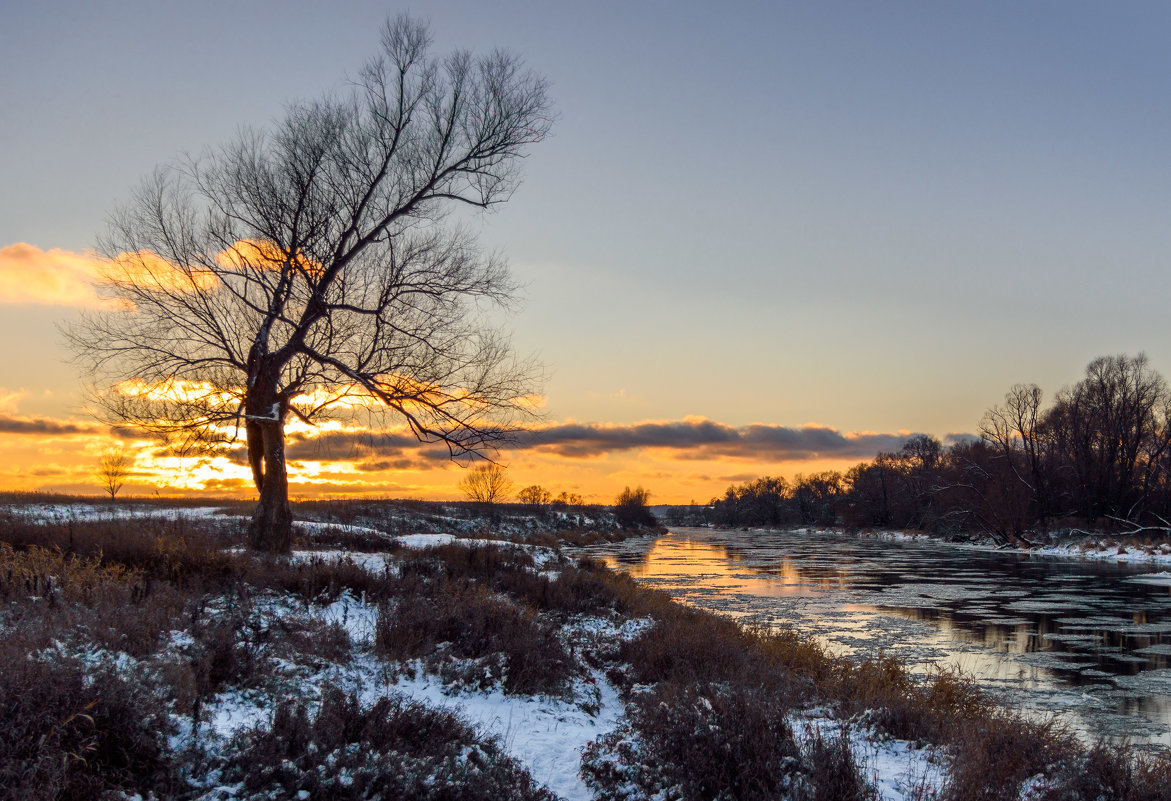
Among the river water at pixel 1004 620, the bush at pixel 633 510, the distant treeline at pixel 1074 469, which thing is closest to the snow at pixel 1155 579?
the river water at pixel 1004 620

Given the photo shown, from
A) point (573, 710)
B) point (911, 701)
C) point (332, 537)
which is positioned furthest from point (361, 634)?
point (332, 537)

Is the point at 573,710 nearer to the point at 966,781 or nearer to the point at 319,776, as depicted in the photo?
the point at 319,776

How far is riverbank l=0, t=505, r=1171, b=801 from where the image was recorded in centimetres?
574

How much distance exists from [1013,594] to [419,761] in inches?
1048

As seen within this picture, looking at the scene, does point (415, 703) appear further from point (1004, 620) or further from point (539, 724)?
point (1004, 620)

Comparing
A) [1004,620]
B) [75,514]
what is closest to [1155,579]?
[1004,620]

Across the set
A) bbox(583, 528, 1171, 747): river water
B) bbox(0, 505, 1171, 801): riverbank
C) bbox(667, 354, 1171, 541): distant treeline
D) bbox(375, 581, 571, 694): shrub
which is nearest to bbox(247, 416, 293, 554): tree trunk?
bbox(0, 505, 1171, 801): riverbank

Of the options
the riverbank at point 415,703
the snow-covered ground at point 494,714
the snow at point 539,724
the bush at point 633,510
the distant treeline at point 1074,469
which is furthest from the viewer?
the bush at point 633,510

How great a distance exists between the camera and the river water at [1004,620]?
37.5ft

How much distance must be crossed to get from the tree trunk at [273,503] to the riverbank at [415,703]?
5.70ft

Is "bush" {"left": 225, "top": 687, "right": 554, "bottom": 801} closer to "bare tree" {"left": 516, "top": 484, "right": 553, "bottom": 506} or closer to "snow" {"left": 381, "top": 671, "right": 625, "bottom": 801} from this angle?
"snow" {"left": 381, "top": 671, "right": 625, "bottom": 801}

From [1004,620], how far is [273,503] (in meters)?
19.4

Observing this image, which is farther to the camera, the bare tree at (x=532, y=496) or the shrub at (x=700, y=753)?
the bare tree at (x=532, y=496)

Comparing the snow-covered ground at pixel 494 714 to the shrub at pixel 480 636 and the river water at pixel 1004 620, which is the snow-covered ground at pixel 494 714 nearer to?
the shrub at pixel 480 636
